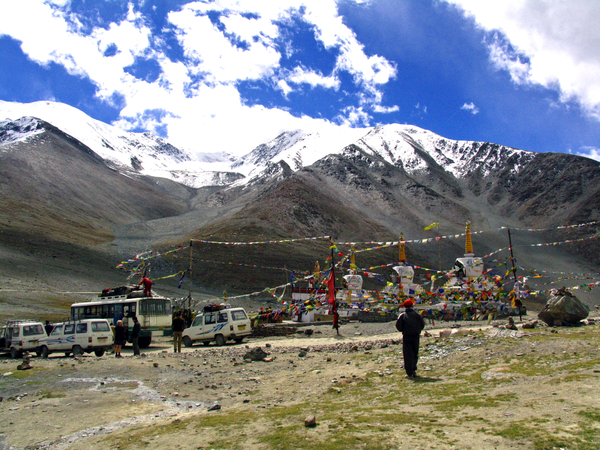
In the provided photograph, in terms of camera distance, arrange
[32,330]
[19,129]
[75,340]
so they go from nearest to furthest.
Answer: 1. [75,340]
2. [32,330]
3. [19,129]

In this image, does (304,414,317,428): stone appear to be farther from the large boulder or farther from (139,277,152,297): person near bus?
(139,277,152,297): person near bus

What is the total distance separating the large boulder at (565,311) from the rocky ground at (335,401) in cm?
578

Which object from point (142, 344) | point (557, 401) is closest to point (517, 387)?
point (557, 401)

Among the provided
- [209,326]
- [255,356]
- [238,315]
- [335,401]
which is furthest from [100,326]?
[335,401]

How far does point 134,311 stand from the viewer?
21.2m

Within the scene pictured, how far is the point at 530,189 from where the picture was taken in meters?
132

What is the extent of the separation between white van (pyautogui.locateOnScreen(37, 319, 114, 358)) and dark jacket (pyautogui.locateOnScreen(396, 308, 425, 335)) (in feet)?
42.9

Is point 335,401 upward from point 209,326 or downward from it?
downward

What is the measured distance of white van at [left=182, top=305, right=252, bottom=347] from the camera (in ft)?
64.7

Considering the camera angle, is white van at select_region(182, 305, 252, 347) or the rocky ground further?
white van at select_region(182, 305, 252, 347)

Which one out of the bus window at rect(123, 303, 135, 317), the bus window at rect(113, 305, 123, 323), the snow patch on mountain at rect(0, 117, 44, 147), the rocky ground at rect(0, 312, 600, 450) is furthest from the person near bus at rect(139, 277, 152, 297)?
the snow patch on mountain at rect(0, 117, 44, 147)

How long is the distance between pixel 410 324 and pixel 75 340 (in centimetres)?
1380

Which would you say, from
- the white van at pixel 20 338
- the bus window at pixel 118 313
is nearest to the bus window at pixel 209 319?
the bus window at pixel 118 313

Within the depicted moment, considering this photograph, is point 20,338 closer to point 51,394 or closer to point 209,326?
point 209,326
